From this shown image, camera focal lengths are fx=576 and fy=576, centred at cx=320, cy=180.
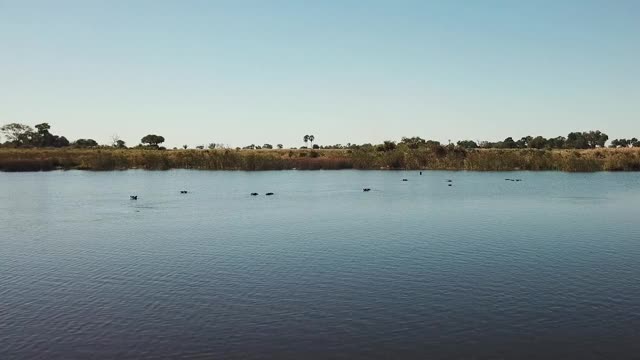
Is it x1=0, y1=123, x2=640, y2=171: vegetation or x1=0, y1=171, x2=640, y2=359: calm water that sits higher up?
x1=0, y1=123, x2=640, y2=171: vegetation

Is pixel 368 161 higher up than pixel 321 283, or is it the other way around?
pixel 368 161

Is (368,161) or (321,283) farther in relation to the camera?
(368,161)

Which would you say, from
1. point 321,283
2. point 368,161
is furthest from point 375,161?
point 321,283

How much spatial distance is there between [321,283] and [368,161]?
→ 284 ft

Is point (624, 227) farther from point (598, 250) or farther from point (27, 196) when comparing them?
point (27, 196)

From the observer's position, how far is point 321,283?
21266 mm

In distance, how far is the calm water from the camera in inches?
593

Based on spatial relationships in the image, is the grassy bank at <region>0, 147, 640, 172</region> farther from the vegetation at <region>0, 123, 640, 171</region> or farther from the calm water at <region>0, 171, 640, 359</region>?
the calm water at <region>0, 171, 640, 359</region>

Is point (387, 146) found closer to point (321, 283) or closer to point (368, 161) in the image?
point (368, 161)

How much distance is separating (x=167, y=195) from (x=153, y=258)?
32717 mm

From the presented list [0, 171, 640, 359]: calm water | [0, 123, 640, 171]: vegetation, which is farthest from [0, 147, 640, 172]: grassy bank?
[0, 171, 640, 359]: calm water

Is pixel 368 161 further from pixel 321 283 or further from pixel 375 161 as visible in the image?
pixel 321 283

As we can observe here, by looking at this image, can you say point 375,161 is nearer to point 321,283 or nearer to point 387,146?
point 387,146

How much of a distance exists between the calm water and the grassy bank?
176ft
